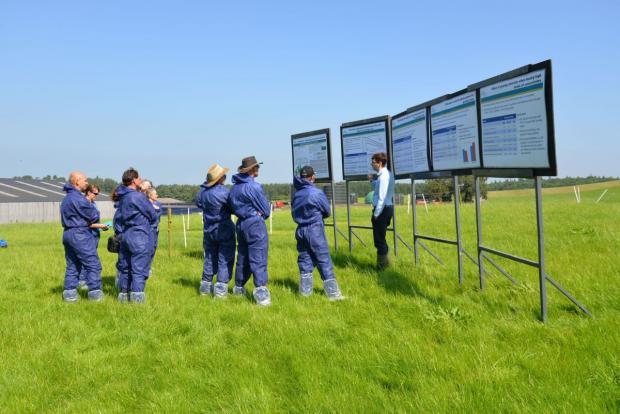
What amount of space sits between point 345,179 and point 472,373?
26.7 ft

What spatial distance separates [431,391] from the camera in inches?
156

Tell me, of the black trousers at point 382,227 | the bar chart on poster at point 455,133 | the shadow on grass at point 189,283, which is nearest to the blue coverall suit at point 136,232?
the shadow on grass at point 189,283

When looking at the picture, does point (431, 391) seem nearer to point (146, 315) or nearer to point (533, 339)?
point (533, 339)

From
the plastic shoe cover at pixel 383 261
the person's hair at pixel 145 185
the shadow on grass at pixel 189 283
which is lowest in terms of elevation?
the shadow on grass at pixel 189 283

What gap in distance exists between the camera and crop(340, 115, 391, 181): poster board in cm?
1098

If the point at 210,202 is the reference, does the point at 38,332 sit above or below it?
below

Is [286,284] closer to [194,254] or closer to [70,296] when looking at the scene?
[70,296]

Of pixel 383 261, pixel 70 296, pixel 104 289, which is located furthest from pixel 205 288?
pixel 383 261

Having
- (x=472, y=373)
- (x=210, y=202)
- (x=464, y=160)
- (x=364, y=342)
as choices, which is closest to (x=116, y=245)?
(x=210, y=202)

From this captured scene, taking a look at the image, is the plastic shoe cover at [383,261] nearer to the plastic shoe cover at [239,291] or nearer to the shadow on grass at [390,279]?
the shadow on grass at [390,279]

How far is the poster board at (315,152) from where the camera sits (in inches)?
485

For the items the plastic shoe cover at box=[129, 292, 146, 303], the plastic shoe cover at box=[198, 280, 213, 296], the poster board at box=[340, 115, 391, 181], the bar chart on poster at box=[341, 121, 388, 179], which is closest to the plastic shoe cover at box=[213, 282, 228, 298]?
the plastic shoe cover at box=[198, 280, 213, 296]

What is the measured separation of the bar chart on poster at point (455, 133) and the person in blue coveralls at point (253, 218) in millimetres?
3113

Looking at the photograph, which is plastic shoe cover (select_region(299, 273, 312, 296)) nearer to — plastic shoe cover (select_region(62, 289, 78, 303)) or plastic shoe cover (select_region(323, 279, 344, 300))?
plastic shoe cover (select_region(323, 279, 344, 300))
